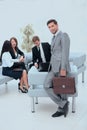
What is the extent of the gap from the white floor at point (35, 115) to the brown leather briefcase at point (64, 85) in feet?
1.54

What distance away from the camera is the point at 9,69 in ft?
23.9

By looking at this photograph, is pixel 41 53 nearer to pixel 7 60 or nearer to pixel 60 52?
pixel 7 60

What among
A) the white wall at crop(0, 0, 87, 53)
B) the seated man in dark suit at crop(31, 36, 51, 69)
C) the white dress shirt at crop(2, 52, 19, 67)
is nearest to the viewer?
the seated man in dark suit at crop(31, 36, 51, 69)

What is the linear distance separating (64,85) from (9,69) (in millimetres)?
2279

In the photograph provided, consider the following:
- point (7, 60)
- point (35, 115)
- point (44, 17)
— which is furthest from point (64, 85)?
point (44, 17)

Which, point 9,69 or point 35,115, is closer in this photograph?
point 35,115

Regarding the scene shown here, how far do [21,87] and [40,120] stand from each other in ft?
6.64

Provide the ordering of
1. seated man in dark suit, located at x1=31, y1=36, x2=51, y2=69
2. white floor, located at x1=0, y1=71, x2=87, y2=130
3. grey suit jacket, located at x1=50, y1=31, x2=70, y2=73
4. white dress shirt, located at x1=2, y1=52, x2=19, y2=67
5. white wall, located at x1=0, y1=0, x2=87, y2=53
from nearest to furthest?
1. white floor, located at x1=0, y1=71, x2=87, y2=130
2. grey suit jacket, located at x1=50, y1=31, x2=70, y2=73
3. seated man in dark suit, located at x1=31, y1=36, x2=51, y2=69
4. white dress shirt, located at x1=2, y1=52, x2=19, y2=67
5. white wall, located at x1=0, y1=0, x2=87, y2=53

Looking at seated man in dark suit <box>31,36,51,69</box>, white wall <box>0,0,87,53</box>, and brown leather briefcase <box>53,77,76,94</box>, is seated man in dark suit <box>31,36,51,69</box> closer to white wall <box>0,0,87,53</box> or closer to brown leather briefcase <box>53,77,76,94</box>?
brown leather briefcase <box>53,77,76,94</box>

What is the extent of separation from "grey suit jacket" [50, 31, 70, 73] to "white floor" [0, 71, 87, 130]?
0.85 meters

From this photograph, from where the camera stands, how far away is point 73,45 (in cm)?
1154

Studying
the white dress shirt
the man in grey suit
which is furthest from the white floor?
the white dress shirt

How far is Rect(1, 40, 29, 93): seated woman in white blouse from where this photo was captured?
716 centimetres

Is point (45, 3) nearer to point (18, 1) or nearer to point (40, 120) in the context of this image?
point (18, 1)
